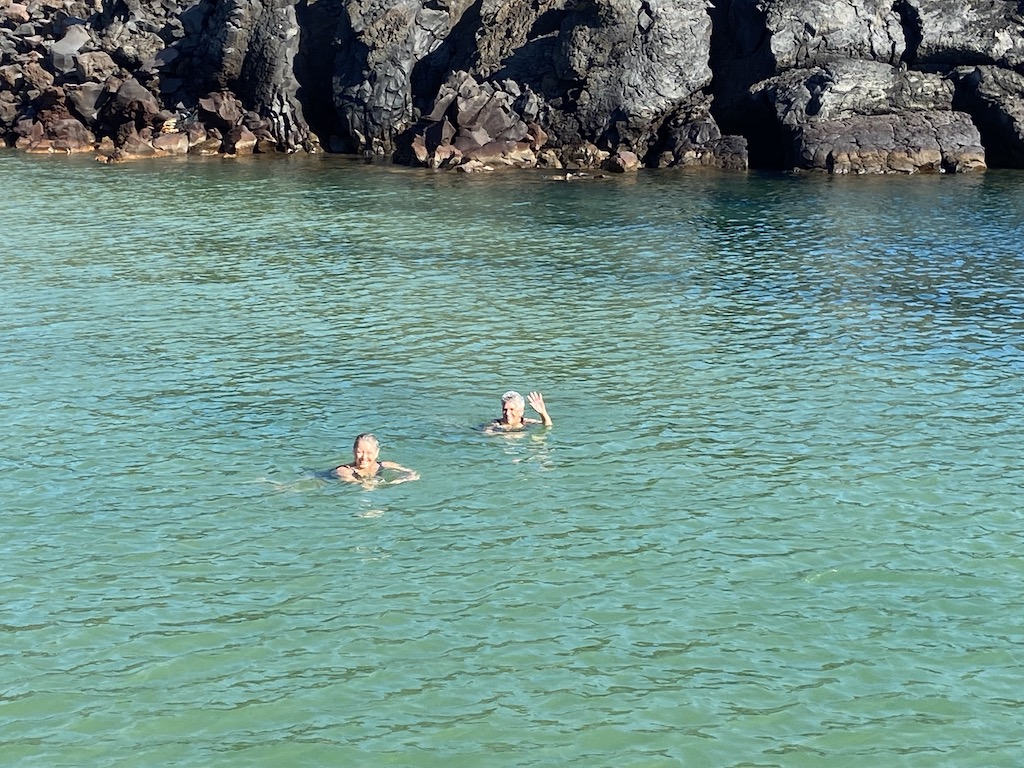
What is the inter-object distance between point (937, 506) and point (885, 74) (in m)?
45.4

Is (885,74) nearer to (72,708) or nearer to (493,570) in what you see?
(493,570)

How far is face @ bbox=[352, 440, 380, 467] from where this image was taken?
20.7 meters

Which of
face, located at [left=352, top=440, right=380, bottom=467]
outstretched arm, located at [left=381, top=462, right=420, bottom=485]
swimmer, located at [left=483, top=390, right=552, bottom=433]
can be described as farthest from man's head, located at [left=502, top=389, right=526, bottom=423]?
face, located at [left=352, top=440, right=380, bottom=467]

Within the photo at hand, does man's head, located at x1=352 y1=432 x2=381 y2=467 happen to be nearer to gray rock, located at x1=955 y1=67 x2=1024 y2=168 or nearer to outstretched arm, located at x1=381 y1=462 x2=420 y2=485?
outstretched arm, located at x1=381 y1=462 x2=420 y2=485

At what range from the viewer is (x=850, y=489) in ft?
68.8

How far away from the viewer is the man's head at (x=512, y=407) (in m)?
23.2

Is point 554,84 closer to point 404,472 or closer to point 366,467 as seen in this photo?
point 404,472

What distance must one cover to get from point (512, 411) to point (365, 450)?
3.53 m

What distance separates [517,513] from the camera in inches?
794

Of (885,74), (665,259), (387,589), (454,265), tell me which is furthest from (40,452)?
(885,74)

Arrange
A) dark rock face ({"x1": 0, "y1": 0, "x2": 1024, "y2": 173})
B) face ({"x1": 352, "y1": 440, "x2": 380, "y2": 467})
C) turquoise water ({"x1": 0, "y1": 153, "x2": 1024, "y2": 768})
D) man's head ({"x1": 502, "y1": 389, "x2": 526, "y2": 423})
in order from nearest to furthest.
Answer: turquoise water ({"x1": 0, "y1": 153, "x2": 1024, "y2": 768})
face ({"x1": 352, "y1": 440, "x2": 380, "y2": 467})
man's head ({"x1": 502, "y1": 389, "x2": 526, "y2": 423})
dark rock face ({"x1": 0, "y1": 0, "x2": 1024, "y2": 173})

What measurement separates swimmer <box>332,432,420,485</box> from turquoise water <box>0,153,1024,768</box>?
0.80 ft

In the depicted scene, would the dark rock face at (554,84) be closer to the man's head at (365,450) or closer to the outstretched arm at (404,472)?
the outstretched arm at (404,472)

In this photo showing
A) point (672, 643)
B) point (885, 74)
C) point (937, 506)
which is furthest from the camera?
point (885, 74)
